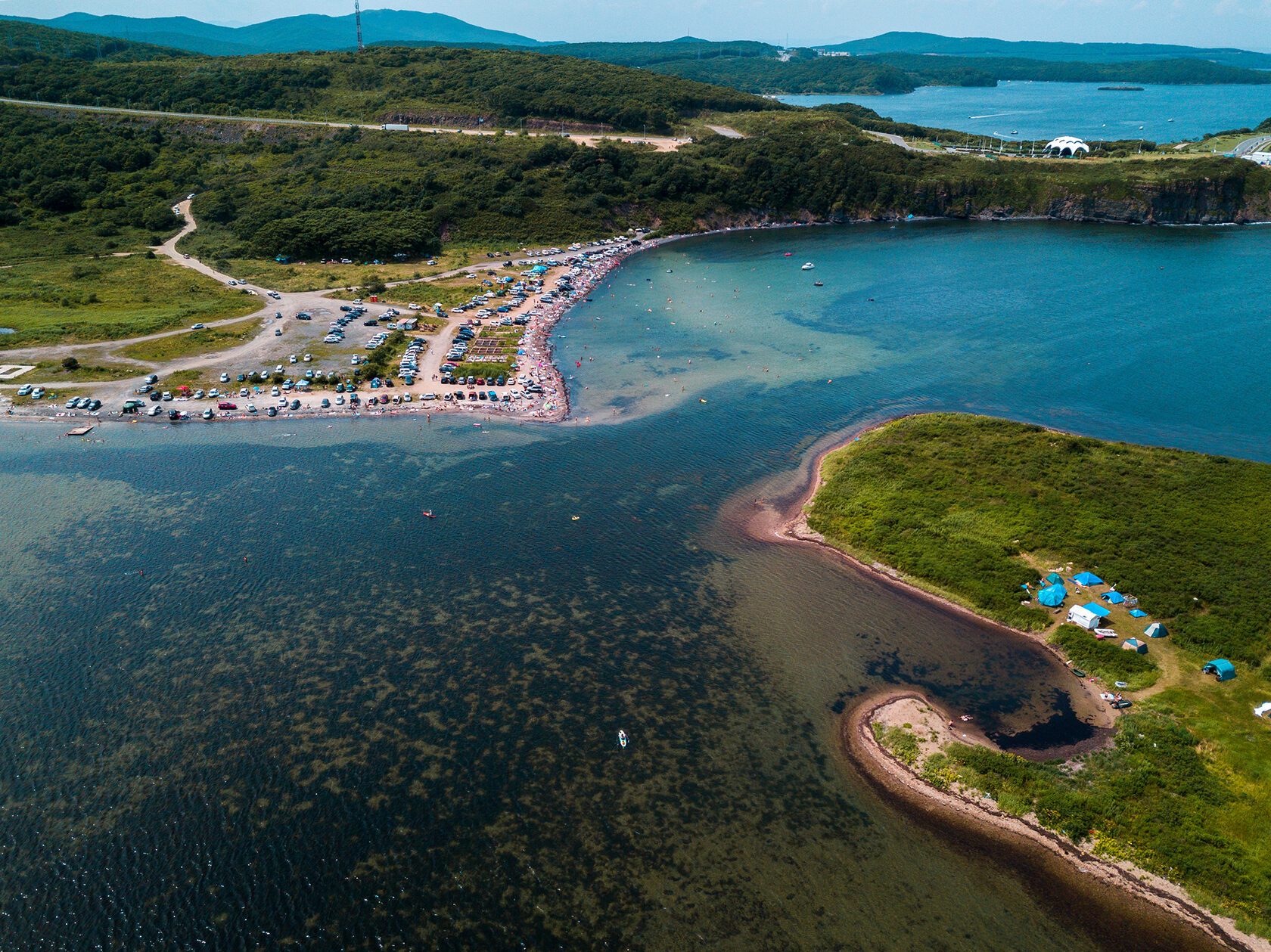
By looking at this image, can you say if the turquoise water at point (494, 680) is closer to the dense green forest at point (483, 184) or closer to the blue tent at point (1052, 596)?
the blue tent at point (1052, 596)

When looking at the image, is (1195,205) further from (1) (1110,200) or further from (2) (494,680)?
(2) (494,680)

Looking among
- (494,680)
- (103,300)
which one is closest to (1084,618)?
(494,680)

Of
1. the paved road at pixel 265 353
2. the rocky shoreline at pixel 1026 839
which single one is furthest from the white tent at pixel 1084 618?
the paved road at pixel 265 353

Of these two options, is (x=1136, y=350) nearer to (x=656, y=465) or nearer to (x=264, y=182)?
(x=656, y=465)

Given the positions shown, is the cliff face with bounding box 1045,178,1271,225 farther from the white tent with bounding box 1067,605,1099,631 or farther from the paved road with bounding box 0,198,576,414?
the white tent with bounding box 1067,605,1099,631

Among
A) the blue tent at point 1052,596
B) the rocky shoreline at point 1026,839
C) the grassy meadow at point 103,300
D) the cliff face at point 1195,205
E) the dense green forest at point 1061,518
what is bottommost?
the rocky shoreline at point 1026,839

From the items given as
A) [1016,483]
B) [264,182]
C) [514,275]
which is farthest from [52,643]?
[264,182]
